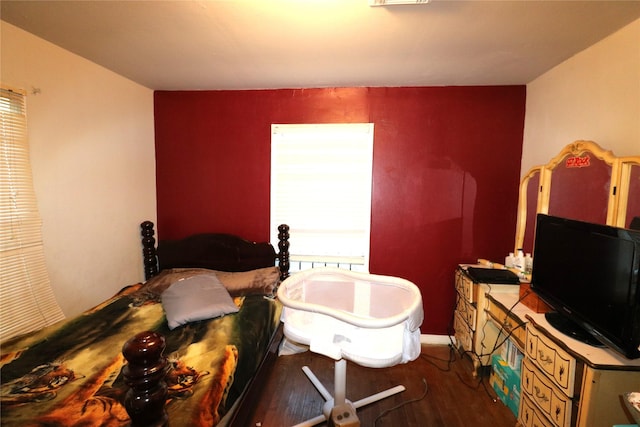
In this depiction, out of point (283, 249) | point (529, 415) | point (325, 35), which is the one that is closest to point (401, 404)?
point (529, 415)

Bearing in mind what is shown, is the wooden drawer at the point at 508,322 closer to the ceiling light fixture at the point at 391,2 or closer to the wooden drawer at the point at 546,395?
the wooden drawer at the point at 546,395

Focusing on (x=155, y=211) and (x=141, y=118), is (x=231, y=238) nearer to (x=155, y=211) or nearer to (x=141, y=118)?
(x=155, y=211)

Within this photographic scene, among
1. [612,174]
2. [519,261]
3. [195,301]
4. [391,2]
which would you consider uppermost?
[391,2]

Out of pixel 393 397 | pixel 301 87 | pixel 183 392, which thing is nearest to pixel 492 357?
pixel 393 397

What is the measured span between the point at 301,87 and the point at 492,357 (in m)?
2.79

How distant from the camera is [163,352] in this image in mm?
1420

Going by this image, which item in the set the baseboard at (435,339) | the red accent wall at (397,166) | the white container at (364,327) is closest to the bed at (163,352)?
the white container at (364,327)

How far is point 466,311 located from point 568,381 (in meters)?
1.07

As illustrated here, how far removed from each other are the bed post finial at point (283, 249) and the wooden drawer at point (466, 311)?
1.59 meters

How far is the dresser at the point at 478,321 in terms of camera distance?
209cm

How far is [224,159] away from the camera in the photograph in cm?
278

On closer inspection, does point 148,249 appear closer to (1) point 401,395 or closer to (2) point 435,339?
(1) point 401,395

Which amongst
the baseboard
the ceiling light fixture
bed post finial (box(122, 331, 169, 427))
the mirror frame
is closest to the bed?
bed post finial (box(122, 331, 169, 427))

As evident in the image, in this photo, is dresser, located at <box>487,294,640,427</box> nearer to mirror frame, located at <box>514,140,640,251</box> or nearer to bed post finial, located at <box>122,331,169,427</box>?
mirror frame, located at <box>514,140,640,251</box>
